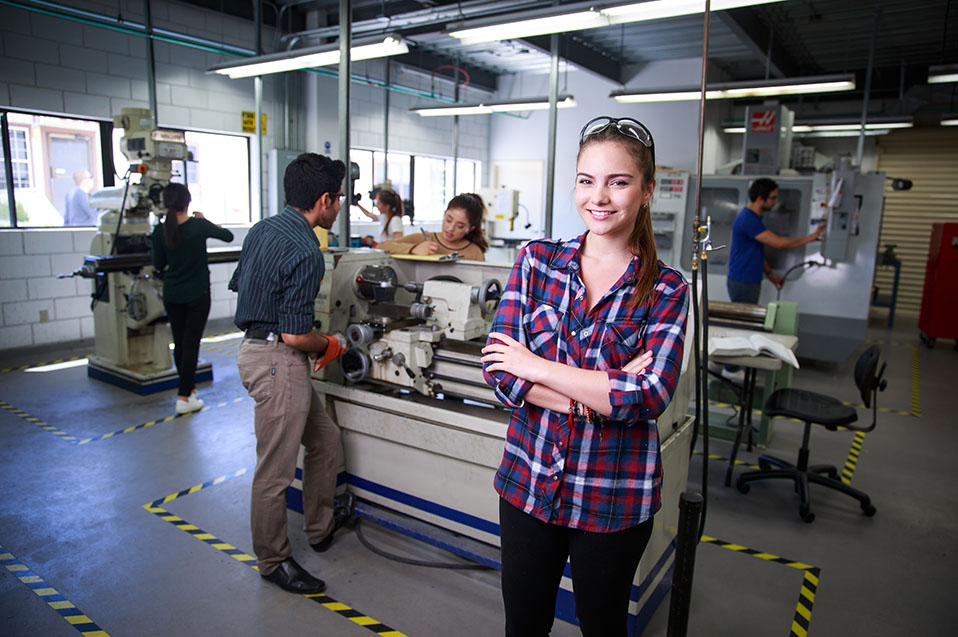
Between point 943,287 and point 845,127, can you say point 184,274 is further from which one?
point 845,127

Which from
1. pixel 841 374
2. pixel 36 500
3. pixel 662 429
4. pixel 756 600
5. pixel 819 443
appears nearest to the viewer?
pixel 662 429

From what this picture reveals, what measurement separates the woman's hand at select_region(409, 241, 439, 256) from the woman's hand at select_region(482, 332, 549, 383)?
5.45ft

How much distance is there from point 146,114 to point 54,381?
201 cm

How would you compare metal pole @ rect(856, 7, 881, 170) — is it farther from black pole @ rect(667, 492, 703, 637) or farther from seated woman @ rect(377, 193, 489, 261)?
black pole @ rect(667, 492, 703, 637)

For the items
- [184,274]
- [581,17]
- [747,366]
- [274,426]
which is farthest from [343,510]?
[581,17]

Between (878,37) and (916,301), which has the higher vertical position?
(878,37)

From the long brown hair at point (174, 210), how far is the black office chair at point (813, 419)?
133 inches

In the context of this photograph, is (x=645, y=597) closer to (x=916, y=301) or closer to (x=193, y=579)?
(x=193, y=579)

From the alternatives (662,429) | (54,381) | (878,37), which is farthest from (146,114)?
(878,37)

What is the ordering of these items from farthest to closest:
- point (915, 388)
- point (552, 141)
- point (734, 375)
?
point (915, 388) → point (734, 375) → point (552, 141)

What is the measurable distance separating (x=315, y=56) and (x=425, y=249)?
79.8 inches

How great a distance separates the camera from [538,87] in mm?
9719

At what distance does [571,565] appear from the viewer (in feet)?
3.96

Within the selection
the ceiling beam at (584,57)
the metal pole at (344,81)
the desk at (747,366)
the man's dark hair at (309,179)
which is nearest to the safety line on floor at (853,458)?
the desk at (747,366)
